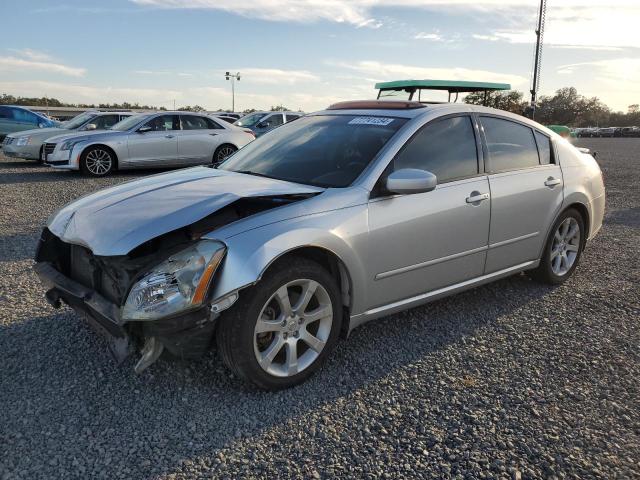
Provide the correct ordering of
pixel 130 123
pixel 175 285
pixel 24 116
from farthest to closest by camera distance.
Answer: pixel 24 116 < pixel 130 123 < pixel 175 285

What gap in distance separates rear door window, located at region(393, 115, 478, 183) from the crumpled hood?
75 cm

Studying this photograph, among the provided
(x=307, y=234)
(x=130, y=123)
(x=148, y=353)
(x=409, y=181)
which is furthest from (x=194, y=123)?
(x=148, y=353)

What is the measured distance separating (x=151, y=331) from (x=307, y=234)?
37.7 inches

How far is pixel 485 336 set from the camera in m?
3.81

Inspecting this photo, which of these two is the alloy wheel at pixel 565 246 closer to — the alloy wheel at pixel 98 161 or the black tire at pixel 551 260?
A: the black tire at pixel 551 260

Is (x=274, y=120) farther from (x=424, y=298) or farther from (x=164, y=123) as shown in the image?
(x=424, y=298)

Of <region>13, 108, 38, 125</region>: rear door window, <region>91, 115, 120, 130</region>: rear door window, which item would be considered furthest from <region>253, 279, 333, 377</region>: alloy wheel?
<region>13, 108, 38, 125</region>: rear door window

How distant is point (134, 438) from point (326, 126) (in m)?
2.55

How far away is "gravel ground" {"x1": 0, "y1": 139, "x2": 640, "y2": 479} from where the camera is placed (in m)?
2.44

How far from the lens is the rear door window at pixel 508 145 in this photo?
418 centimetres

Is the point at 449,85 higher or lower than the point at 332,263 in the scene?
higher

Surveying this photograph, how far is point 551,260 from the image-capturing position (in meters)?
4.76

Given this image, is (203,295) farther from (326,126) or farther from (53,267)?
(326,126)

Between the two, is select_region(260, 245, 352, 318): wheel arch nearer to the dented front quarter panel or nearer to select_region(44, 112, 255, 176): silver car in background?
the dented front quarter panel
